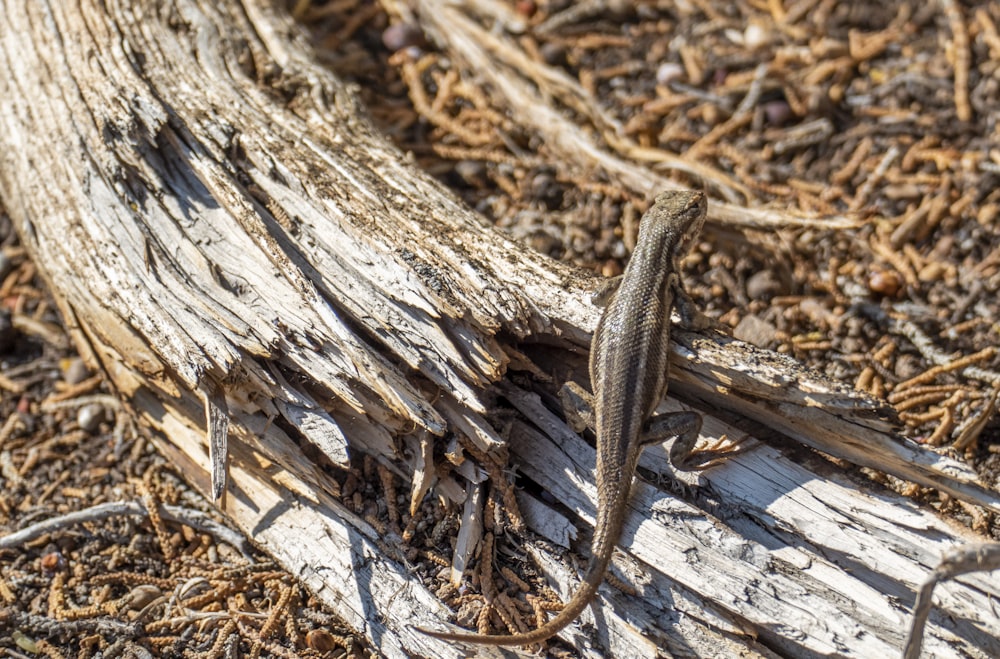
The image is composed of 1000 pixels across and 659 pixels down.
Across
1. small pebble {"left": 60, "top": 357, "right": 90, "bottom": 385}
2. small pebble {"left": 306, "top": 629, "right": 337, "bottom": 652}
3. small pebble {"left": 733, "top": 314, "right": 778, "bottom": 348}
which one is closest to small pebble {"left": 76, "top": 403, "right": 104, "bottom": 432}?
small pebble {"left": 60, "top": 357, "right": 90, "bottom": 385}

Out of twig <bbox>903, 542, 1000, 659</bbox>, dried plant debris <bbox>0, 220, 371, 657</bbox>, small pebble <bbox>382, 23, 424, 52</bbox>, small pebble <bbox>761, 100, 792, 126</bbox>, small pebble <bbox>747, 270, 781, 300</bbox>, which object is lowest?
dried plant debris <bbox>0, 220, 371, 657</bbox>

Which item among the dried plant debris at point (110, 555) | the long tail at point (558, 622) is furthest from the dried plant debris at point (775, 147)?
the dried plant debris at point (110, 555)

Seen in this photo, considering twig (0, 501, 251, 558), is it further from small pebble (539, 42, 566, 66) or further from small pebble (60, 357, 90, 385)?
small pebble (539, 42, 566, 66)

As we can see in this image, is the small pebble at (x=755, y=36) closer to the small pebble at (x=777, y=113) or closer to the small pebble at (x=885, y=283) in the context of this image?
the small pebble at (x=777, y=113)

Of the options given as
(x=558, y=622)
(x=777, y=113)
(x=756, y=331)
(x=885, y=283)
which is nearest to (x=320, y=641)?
(x=558, y=622)

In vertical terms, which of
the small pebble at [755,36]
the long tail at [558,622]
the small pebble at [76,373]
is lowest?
the small pebble at [76,373]

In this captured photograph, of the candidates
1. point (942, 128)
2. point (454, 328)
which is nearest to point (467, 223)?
point (454, 328)
